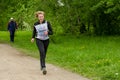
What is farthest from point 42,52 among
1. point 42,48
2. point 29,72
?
point 29,72

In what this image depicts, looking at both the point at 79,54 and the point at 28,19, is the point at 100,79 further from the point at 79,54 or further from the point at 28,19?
the point at 28,19

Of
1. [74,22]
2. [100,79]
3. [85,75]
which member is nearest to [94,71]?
[85,75]

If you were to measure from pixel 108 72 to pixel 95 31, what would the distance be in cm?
2321

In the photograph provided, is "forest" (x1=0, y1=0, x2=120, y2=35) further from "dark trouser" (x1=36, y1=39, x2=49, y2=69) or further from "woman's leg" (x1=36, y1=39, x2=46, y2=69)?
"woman's leg" (x1=36, y1=39, x2=46, y2=69)

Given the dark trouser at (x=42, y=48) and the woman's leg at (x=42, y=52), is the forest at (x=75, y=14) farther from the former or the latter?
the woman's leg at (x=42, y=52)

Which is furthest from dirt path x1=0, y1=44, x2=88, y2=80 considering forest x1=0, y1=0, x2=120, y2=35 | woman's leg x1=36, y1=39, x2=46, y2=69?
forest x1=0, y1=0, x2=120, y2=35

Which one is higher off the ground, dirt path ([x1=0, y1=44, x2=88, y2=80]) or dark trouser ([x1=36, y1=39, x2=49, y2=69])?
dark trouser ([x1=36, y1=39, x2=49, y2=69])

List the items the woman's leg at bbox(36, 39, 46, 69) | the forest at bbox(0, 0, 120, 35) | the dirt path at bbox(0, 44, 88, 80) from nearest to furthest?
the dirt path at bbox(0, 44, 88, 80) → the woman's leg at bbox(36, 39, 46, 69) → the forest at bbox(0, 0, 120, 35)

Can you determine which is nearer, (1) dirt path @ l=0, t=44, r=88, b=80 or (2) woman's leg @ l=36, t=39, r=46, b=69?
(1) dirt path @ l=0, t=44, r=88, b=80

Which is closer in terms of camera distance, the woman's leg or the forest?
the woman's leg

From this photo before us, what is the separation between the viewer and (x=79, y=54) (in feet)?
55.6

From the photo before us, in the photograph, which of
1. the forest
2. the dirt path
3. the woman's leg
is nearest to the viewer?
the dirt path

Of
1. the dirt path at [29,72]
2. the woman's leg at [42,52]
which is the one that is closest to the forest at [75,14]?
the dirt path at [29,72]

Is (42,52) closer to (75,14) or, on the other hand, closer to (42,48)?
(42,48)
